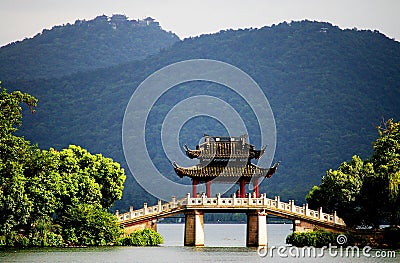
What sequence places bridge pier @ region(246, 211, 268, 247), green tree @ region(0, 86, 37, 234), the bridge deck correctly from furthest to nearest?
bridge pier @ region(246, 211, 268, 247)
the bridge deck
green tree @ region(0, 86, 37, 234)

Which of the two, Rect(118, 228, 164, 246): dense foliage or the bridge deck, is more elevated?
the bridge deck

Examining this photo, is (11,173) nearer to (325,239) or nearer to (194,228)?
(194,228)

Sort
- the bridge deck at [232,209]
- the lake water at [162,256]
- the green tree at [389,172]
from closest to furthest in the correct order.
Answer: the lake water at [162,256] < the green tree at [389,172] < the bridge deck at [232,209]

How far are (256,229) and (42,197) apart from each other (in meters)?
16.9

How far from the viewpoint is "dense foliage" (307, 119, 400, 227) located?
6856 centimetres

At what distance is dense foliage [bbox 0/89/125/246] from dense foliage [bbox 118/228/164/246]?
3.17 feet

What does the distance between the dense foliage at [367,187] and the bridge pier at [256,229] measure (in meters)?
5.90

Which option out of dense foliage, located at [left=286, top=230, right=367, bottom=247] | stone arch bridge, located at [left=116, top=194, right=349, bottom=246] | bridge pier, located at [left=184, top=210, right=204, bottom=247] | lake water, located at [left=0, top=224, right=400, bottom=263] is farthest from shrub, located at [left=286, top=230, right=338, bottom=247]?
bridge pier, located at [left=184, top=210, right=204, bottom=247]

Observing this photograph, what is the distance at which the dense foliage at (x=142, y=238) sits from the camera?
6812 cm

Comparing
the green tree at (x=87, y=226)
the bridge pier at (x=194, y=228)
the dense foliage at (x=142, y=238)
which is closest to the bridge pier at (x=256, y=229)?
the bridge pier at (x=194, y=228)

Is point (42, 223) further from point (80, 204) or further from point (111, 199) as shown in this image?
point (111, 199)

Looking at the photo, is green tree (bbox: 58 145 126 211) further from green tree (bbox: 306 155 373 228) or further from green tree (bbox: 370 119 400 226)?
green tree (bbox: 370 119 400 226)

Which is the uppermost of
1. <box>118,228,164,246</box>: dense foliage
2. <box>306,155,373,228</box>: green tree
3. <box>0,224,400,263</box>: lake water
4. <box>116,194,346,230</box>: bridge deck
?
<box>306,155,373,228</box>: green tree

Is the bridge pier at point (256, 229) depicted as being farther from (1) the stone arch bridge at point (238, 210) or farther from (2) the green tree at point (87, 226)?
(2) the green tree at point (87, 226)
